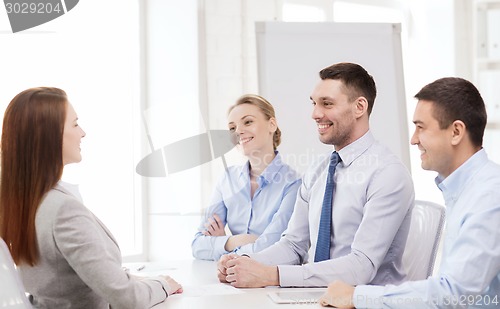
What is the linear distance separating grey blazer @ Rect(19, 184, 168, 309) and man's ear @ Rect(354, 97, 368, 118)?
1.03m

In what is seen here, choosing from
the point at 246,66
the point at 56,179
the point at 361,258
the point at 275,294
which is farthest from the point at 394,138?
the point at 56,179

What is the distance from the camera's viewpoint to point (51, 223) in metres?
1.78

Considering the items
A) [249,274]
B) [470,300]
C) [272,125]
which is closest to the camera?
[470,300]

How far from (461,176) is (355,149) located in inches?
24.4

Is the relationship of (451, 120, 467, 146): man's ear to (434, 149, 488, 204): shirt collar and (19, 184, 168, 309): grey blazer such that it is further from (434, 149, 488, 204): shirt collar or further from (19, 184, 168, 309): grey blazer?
(19, 184, 168, 309): grey blazer

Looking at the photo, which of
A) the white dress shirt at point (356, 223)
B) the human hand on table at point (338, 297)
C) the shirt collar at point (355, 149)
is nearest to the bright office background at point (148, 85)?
the white dress shirt at point (356, 223)

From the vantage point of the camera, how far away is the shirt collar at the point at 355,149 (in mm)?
2430

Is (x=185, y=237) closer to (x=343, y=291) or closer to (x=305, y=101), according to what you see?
(x=305, y=101)

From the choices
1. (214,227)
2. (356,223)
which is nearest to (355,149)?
(356,223)

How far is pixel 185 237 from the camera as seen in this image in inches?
162

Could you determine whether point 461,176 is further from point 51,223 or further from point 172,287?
point 51,223

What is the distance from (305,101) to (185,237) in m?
1.13

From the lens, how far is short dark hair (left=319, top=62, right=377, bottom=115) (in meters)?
2.49

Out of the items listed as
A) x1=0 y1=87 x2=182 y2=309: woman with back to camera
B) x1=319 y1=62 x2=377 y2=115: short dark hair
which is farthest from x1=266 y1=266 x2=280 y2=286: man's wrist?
x1=319 y1=62 x2=377 y2=115: short dark hair
